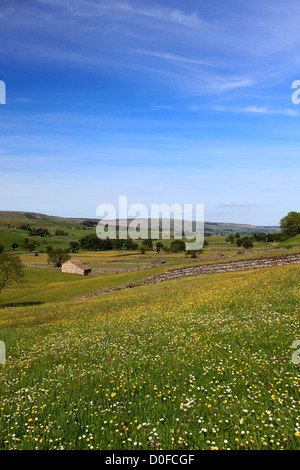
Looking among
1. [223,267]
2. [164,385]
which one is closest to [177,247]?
[223,267]

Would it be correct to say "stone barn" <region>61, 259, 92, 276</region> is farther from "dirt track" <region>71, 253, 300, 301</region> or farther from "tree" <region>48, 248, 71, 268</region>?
"dirt track" <region>71, 253, 300, 301</region>

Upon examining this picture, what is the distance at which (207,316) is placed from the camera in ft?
49.4

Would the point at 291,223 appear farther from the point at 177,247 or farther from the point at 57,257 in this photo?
the point at 57,257

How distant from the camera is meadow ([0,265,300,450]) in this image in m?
6.12

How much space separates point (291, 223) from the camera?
118 meters

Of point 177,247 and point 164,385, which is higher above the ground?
point 164,385

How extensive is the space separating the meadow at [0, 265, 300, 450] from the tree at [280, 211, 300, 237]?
Result: 113932 mm

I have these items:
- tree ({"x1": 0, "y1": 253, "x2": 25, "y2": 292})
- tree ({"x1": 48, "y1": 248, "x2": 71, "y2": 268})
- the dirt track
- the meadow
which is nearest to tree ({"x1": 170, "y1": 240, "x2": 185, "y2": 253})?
tree ({"x1": 48, "y1": 248, "x2": 71, "y2": 268})

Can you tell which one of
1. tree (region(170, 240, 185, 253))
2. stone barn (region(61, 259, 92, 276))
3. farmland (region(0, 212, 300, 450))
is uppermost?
farmland (region(0, 212, 300, 450))

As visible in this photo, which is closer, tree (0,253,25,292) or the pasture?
the pasture

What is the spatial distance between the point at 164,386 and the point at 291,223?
415 ft

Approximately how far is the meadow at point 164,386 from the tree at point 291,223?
114m

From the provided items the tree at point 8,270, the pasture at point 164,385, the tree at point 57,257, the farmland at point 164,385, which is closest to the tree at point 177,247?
the tree at point 57,257

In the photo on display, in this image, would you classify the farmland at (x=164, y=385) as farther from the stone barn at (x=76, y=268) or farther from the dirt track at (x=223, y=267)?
the stone barn at (x=76, y=268)
